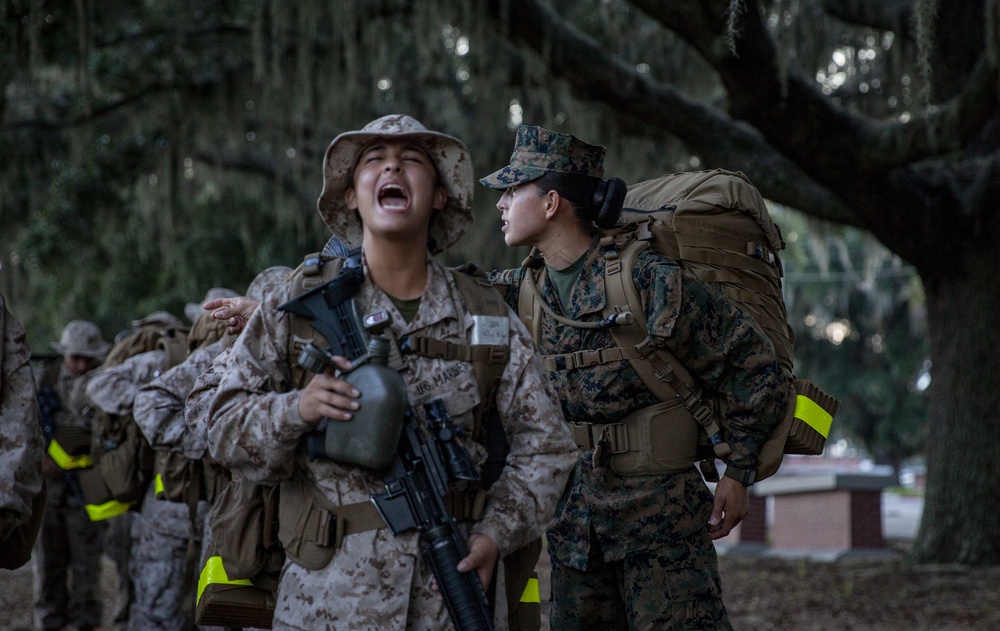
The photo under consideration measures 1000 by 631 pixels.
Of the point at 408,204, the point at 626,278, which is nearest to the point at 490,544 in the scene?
the point at 408,204

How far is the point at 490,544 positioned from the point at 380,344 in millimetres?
534

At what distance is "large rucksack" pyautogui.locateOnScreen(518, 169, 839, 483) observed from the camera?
354 cm

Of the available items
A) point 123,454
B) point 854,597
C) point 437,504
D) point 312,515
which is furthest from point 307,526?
point 854,597

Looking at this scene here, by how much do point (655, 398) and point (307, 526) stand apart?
1.46m

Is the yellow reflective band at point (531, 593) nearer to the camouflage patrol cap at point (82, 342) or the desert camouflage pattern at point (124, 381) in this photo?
the desert camouflage pattern at point (124, 381)

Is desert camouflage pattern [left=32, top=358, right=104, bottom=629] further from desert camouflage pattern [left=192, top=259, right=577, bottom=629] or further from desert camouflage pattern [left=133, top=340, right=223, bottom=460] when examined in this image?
desert camouflage pattern [left=192, top=259, right=577, bottom=629]

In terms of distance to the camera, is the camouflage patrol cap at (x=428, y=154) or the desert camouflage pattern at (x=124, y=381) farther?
the desert camouflage pattern at (x=124, y=381)

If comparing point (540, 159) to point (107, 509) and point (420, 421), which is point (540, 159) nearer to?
point (420, 421)

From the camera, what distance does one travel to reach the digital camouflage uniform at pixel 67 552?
315 inches

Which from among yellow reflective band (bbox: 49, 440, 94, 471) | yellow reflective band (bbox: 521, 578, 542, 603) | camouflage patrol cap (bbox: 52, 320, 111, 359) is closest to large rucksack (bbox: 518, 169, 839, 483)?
yellow reflective band (bbox: 521, 578, 542, 603)

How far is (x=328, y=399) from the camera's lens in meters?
2.36

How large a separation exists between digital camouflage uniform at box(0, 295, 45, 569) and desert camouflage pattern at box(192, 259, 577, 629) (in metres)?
0.80

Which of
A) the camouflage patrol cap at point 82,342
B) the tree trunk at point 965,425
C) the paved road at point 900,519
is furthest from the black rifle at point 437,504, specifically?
the paved road at point 900,519

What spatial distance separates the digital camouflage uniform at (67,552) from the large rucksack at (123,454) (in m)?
1.33
